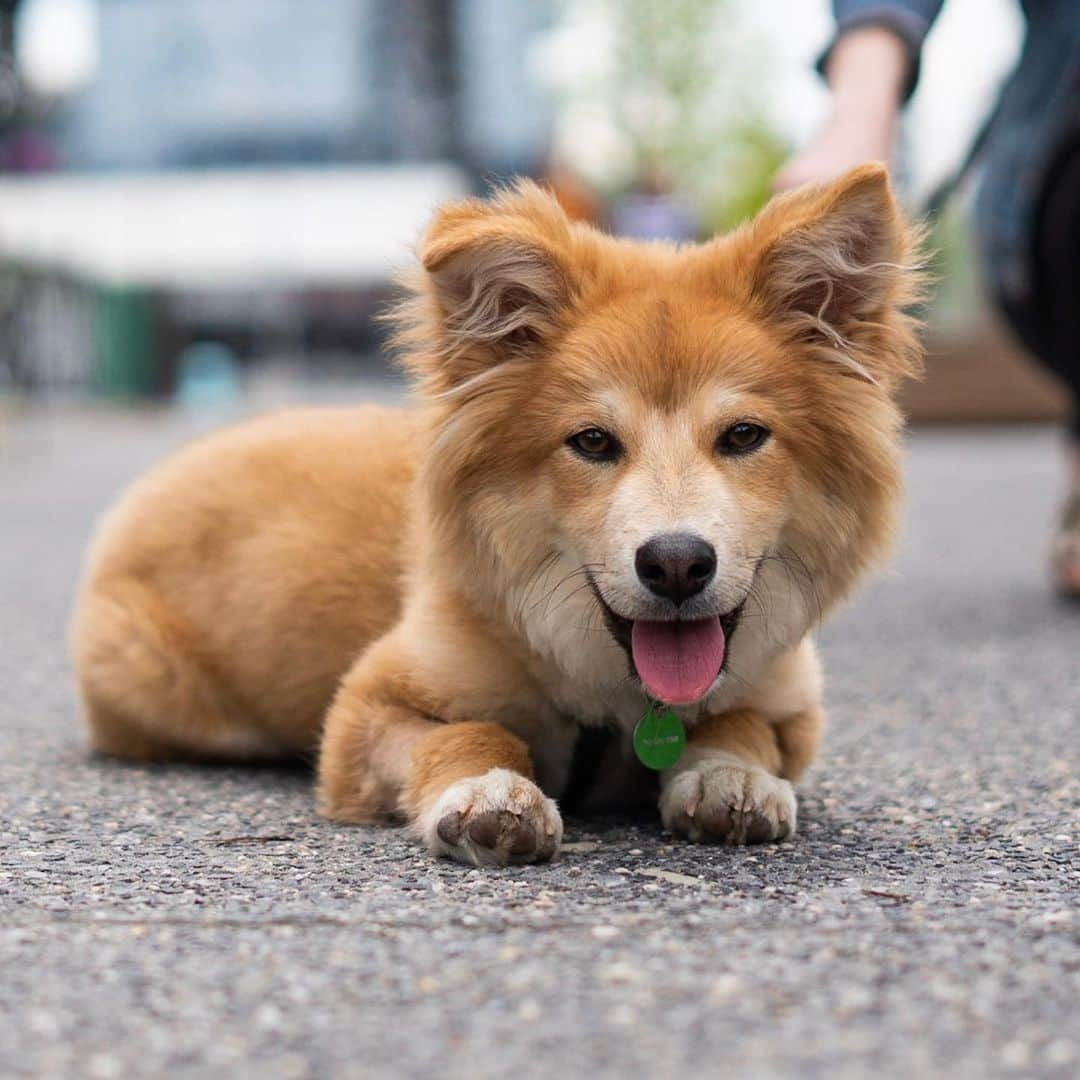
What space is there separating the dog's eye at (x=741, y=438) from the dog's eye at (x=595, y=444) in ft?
0.65

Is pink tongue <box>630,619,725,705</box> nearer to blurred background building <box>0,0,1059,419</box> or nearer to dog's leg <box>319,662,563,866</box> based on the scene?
dog's leg <box>319,662,563,866</box>

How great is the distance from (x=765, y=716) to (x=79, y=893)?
56.8 inches

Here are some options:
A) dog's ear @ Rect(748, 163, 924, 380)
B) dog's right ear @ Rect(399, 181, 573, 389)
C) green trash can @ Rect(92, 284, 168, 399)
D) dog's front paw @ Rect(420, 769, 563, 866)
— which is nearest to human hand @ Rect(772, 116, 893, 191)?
dog's ear @ Rect(748, 163, 924, 380)

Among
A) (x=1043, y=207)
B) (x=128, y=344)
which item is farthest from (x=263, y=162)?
(x=1043, y=207)

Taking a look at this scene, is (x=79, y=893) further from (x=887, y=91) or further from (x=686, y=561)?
(x=887, y=91)

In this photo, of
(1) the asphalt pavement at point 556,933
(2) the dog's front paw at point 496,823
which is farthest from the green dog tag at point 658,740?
(2) the dog's front paw at point 496,823

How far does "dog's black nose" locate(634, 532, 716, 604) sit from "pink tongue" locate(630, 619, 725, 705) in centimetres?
17

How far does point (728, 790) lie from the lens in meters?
3.05

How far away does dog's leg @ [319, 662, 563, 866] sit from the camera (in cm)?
286

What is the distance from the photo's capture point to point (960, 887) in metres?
2.73

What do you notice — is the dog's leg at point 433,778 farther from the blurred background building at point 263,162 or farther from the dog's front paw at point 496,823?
the blurred background building at point 263,162

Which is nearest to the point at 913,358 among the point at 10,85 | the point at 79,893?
the point at 79,893

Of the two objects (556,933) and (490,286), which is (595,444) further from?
(556,933)

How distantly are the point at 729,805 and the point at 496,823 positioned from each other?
0.48 m
